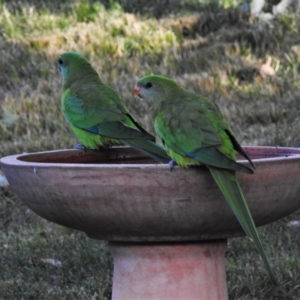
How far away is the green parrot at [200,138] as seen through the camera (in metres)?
2.84

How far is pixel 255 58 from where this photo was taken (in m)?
7.42

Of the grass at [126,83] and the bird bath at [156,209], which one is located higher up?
the bird bath at [156,209]

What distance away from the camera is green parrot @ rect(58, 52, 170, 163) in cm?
334

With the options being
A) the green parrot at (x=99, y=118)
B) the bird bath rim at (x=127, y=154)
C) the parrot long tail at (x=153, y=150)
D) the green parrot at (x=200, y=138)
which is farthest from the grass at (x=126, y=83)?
the green parrot at (x=200, y=138)

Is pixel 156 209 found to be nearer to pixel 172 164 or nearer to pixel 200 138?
pixel 172 164

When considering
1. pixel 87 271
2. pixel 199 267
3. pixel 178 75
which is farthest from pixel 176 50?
pixel 199 267

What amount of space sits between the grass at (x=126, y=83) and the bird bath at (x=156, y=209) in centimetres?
94

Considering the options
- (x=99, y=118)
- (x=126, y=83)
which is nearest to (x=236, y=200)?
(x=99, y=118)

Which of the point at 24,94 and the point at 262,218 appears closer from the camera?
the point at 262,218

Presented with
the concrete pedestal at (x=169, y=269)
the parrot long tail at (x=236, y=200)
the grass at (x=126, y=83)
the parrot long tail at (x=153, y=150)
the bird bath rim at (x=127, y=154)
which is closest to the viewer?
the parrot long tail at (x=236, y=200)

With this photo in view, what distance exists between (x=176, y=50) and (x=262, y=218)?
4.80 metres

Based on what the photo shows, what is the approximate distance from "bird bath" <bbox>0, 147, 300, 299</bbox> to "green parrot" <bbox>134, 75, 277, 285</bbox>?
0.07 m

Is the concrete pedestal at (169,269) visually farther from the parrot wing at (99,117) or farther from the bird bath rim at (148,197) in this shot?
the parrot wing at (99,117)

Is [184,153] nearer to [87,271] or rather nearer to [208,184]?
[208,184]
